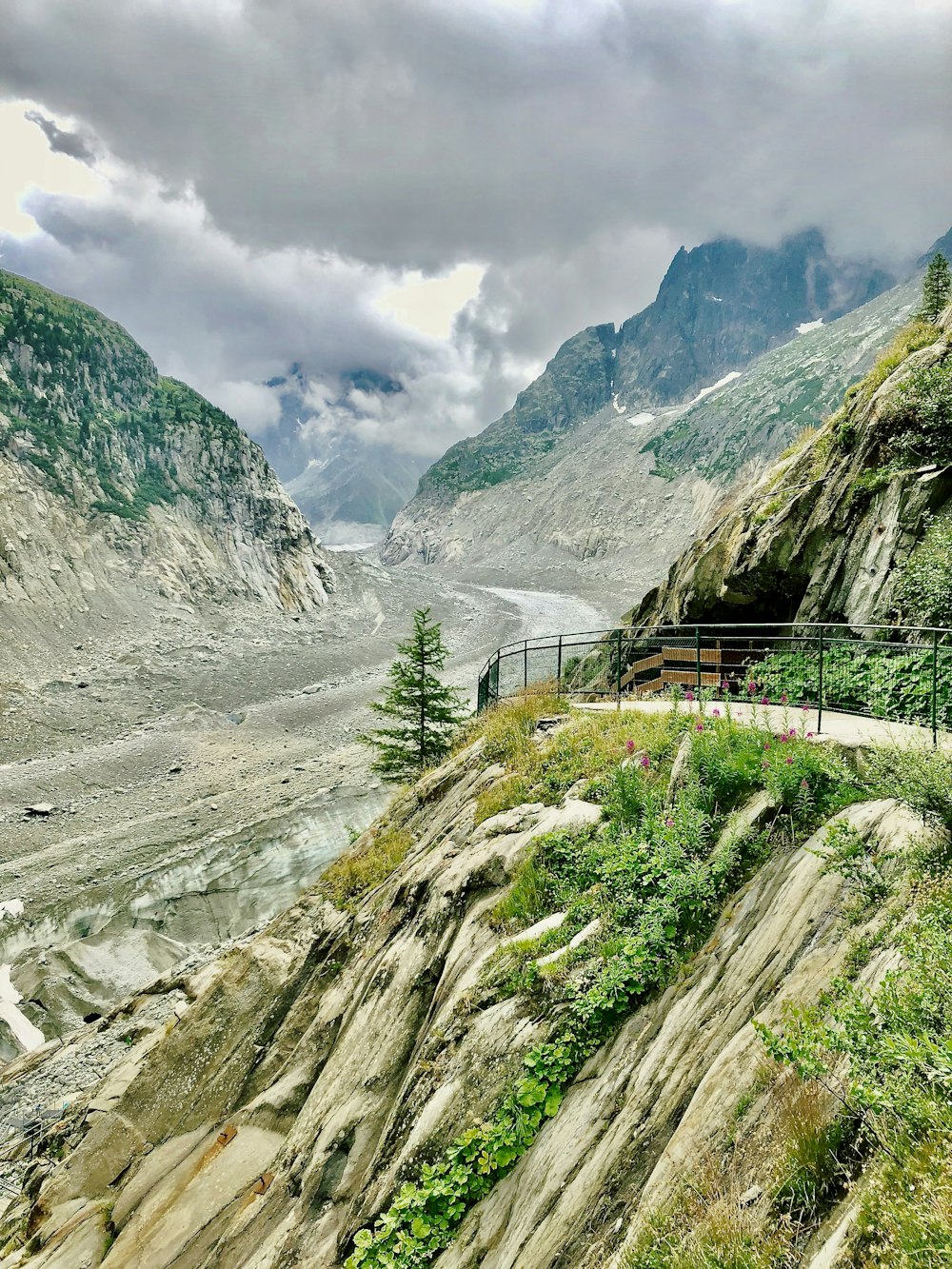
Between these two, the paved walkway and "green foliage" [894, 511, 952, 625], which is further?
"green foliage" [894, 511, 952, 625]

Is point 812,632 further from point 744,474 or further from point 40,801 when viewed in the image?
point 744,474

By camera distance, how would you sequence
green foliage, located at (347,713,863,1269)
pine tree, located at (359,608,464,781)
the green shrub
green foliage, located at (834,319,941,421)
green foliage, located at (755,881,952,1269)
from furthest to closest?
1. pine tree, located at (359,608,464,781)
2. green foliage, located at (834,319,941,421)
3. the green shrub
4. green foliage, located at (347,713,863,1269)
5. green foliage, located at (755,881,952,1269)

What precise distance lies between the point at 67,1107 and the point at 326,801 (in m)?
16.2

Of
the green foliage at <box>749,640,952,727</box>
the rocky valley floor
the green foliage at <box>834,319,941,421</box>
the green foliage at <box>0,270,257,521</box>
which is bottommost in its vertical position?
the rocky valley floor

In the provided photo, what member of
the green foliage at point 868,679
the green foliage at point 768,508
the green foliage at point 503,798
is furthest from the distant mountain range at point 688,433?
the green foliage at point 503,798

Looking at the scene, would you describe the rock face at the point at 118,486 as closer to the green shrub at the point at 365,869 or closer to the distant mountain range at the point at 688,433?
the green shrub at the point at 365,869

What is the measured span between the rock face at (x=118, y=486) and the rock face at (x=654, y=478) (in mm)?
51201

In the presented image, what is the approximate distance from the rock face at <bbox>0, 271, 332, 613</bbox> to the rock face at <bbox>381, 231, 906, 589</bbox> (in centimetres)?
6523

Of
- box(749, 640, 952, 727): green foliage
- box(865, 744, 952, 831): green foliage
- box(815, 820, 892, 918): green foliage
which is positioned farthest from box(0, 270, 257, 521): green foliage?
box(865, 744, 952, 831): green foliage

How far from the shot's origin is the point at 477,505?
181 meters

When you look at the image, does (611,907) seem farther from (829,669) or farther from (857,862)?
(829,669)

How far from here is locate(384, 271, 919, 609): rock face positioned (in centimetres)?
11150

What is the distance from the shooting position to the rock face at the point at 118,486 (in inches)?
2092

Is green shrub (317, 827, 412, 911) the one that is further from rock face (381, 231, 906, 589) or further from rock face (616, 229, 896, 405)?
rock face (616, 229, 896, 405)
